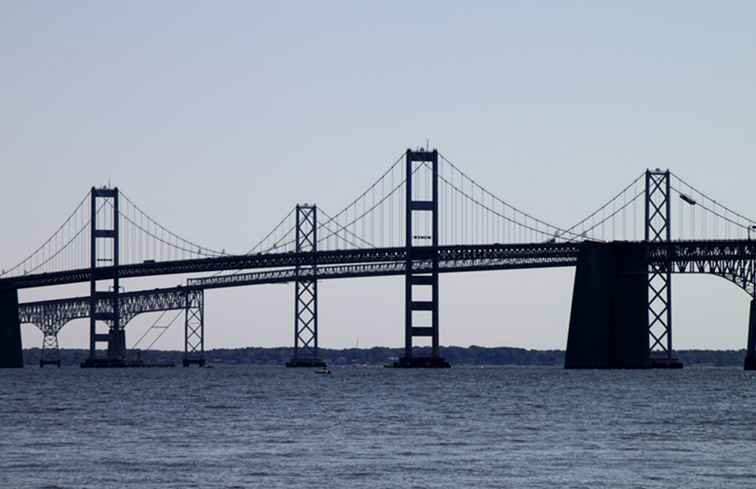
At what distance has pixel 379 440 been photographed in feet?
147

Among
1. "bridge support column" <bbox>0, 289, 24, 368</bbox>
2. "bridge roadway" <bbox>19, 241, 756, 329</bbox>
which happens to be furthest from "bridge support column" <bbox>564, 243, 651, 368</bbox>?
"bridge support column" <bbox>0, 289, 24, 368</bbox>

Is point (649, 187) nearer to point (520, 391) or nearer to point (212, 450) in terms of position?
point (520, 391)

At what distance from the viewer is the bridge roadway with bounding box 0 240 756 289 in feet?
335

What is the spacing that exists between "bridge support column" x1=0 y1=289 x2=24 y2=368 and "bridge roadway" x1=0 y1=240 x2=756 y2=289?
1.06 meters

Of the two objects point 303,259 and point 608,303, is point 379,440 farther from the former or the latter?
point 303,259

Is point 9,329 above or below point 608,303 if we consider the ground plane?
below

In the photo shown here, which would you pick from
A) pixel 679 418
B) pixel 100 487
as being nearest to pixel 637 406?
pixel 679 418

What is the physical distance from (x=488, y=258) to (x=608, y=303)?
10.4 m

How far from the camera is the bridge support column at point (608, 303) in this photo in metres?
98.2

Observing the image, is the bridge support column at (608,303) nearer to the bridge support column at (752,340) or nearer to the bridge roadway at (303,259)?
the bridge roadway at (303,259)

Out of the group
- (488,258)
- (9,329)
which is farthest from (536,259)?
(9,329)

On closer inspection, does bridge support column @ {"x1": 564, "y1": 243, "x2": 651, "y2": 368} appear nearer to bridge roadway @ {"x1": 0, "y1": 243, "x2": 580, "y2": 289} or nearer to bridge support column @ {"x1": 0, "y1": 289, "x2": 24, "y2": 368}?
bridge roadway @ {"x1": 0, "y1": 243, "x2": 580, "y2": 289}

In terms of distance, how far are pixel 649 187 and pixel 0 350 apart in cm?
4723

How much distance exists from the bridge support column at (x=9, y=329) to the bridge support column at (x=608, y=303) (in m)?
44.0
